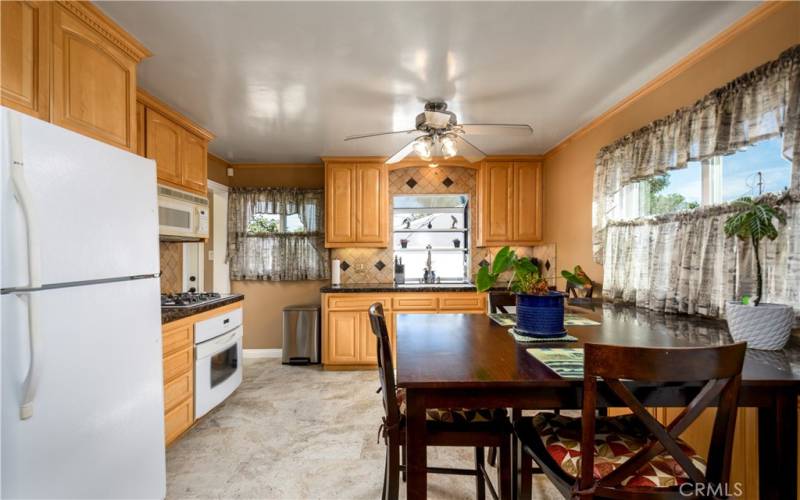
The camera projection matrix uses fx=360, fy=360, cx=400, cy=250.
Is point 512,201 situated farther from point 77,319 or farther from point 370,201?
point 77,319

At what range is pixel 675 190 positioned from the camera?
2.32 m

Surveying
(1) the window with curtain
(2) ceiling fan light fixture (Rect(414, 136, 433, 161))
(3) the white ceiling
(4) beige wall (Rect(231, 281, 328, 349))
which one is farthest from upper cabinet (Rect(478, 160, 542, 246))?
(4) beige wall (Rect(231, 281, 328, 349))

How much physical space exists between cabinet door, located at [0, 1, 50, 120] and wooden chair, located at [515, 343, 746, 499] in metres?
2.22

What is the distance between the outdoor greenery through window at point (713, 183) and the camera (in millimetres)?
1689

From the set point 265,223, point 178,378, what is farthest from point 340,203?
point 178,378

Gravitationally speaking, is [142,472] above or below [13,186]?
below

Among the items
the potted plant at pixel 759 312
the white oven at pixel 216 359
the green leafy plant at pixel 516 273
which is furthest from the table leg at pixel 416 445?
the white oven at pixel 216 359

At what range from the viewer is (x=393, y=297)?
13.0 ft

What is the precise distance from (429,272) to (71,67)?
3.74 metres

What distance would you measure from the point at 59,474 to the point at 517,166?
436cm

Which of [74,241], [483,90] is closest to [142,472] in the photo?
[74,241]

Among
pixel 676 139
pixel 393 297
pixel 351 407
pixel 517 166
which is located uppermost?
pixel 517 166

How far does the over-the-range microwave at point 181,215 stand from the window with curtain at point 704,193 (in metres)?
3.35

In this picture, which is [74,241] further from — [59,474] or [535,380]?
[535,380]
